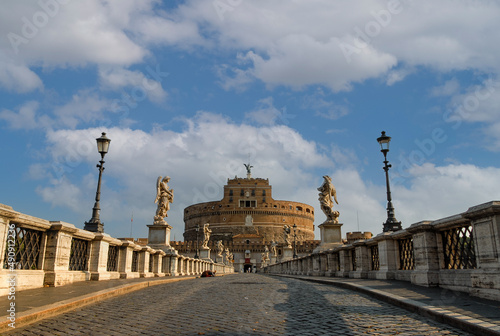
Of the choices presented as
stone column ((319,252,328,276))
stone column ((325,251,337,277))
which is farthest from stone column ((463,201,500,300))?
stone column ((319,252,328,276))

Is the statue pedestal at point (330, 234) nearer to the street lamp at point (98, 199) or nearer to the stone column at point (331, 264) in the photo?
the stone column at point (331, 264)

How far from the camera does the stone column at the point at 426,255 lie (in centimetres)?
867

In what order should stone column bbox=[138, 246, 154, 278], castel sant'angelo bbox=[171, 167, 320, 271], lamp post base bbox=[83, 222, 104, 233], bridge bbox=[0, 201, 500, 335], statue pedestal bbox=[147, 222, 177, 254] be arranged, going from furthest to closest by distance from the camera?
castel sant'angelo bbox=[171, 167, 320, 271] < statue pedestal bbox=[147, 222, 177, 254] < stone column bbox=[138, 246, 154, 278] < lamp post base bbox=[83, 222, 104, 233] < bridge bbox=[0, 201, 500, 335]

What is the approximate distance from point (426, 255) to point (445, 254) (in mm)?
394

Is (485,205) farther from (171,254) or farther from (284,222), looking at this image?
(284,222)

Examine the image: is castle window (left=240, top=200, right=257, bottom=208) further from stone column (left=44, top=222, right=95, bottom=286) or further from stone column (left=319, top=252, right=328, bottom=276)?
stone column (left=44, top=222, right=95, bottom=286)

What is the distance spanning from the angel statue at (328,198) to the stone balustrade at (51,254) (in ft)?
32.8

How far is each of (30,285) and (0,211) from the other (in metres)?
2.13

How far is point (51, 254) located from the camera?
9195 millimetres

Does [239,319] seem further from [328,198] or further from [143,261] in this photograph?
[328,198]

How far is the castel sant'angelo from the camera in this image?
11706cm

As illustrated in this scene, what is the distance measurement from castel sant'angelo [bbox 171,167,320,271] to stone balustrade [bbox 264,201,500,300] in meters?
98.6

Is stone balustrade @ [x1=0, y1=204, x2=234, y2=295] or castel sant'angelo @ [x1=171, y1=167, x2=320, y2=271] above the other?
castel sant'angelo @ [x1=171, y1=167, x2=320, y2=271]

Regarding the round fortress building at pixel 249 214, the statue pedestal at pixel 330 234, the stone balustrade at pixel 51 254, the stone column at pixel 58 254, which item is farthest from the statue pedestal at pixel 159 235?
the round fortress building at pixel 249 214
